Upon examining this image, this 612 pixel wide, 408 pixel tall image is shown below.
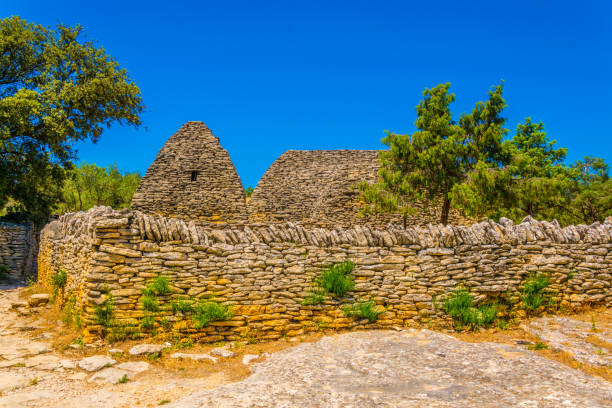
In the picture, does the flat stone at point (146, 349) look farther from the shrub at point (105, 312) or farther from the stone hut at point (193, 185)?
the stone hut at point (193, 185)

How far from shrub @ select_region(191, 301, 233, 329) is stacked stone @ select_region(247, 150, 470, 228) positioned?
13.4 meters

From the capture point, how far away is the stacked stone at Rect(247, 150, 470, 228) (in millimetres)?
21000

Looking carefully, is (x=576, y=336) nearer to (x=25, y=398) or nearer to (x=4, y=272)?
(x=25, y=398)

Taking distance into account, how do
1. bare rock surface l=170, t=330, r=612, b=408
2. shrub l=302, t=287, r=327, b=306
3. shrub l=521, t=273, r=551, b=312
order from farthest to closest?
shrub l=521, t=273, r=551, b=312
shrub l=302, t=287, r=327, b=306
bare rock surface l=170, t=330, r=612, b=408

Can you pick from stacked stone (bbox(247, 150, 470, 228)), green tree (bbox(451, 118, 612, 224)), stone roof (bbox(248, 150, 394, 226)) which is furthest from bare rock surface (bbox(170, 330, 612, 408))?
stone roof (bbox(248, 150, 394, 226))

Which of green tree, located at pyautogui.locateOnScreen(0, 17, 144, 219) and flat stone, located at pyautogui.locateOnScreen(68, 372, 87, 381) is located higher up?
green tree, located at pyautogui.locateOnScreen(0, 17, 144, 219)

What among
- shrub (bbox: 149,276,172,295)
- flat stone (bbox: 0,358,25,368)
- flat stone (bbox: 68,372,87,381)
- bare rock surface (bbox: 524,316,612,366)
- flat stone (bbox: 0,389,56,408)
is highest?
shrub (bbox: 149,276,172,295)

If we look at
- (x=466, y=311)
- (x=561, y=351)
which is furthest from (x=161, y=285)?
(x=561, y=351)

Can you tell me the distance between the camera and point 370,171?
71.3 ft

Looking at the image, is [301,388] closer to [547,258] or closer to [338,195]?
[547,258]

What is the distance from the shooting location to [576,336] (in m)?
6.96

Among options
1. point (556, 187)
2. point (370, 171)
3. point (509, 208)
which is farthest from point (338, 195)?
point (556, 187)

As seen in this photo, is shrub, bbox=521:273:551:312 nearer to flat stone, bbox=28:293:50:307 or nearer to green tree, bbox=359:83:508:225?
green tree, bbox=359:83:508:225

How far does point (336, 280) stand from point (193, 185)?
1260cm
